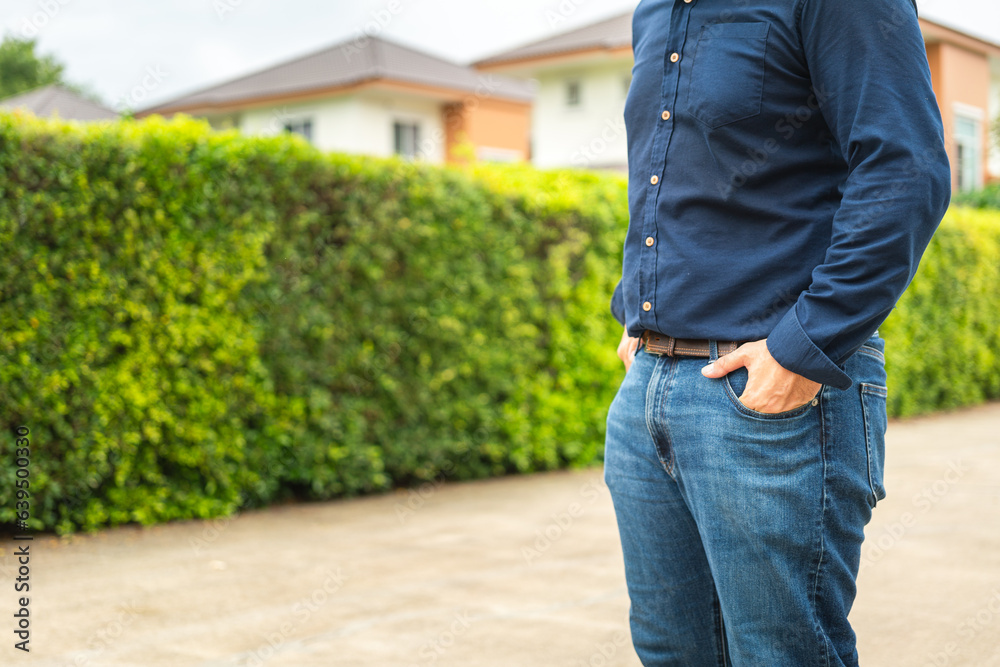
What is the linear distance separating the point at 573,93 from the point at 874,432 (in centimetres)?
2428

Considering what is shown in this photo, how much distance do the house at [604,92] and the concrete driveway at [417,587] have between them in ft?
55.8

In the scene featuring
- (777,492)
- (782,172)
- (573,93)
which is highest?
(573,93)

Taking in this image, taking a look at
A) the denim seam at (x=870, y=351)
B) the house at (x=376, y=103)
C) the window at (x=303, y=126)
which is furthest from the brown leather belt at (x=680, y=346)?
the window at (x=303, y=126)

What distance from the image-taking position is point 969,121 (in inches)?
920

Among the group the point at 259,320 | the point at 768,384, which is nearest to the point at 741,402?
the point at 768,384

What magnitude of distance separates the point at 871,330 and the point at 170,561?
443 cm

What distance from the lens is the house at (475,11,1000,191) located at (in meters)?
22.2

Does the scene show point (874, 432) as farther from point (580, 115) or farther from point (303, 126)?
point (303, 126)

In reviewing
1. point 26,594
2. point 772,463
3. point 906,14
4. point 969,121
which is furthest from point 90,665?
point 969,121

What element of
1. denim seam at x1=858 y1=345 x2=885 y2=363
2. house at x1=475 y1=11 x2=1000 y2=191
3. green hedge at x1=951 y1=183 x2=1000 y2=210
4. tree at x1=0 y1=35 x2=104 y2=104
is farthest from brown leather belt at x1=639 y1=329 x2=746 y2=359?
tree at x1=0 y1=35 x2=104 y2=104

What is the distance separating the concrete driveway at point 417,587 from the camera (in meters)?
3.74

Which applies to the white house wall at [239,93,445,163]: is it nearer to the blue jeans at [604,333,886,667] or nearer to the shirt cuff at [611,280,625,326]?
the shirt cuff at [611,280,625,326]

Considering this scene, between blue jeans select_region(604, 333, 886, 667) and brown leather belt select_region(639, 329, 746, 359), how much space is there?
0.02 m

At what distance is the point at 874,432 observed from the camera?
1797mm
